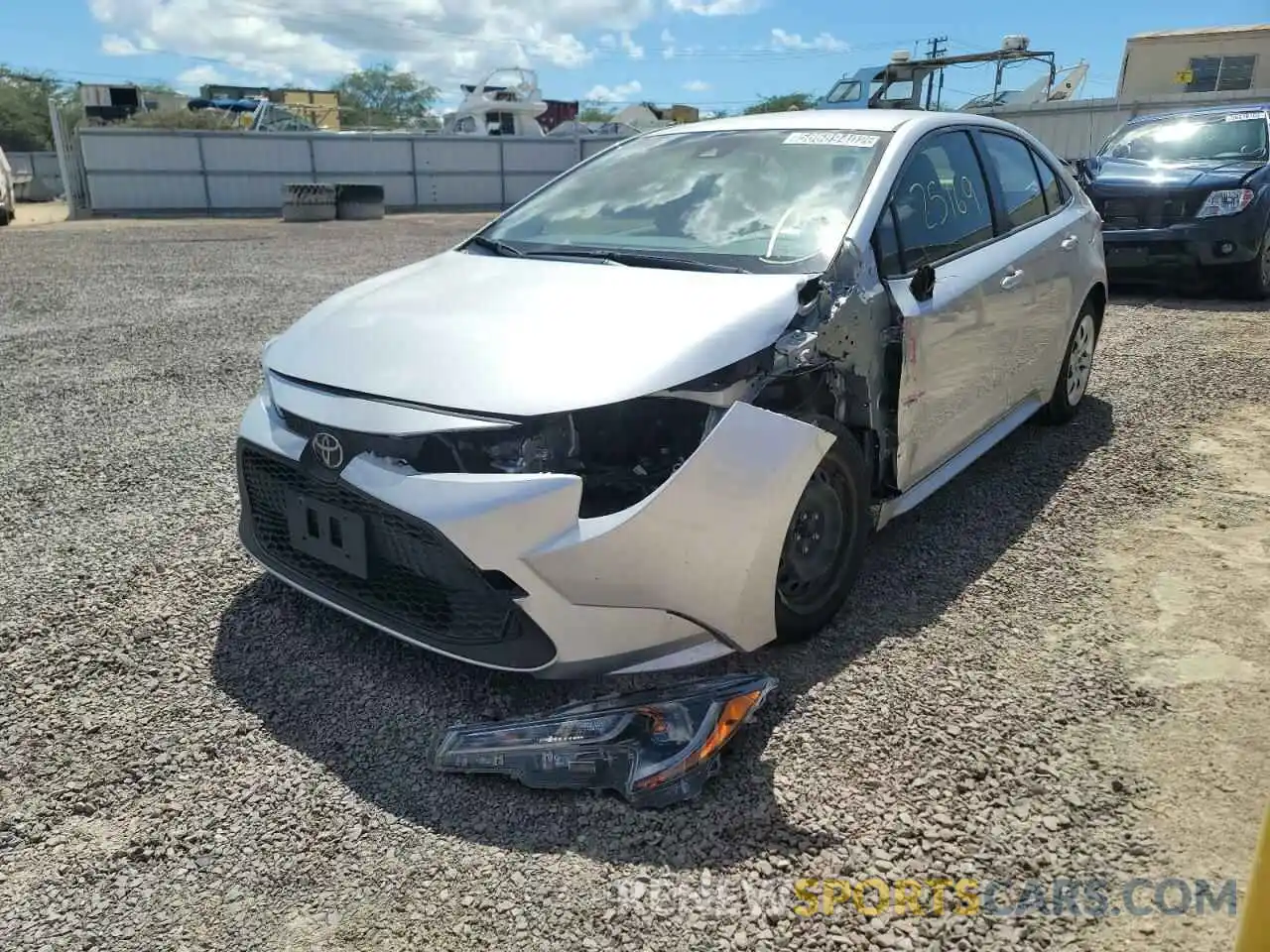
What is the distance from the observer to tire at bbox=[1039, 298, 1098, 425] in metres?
5.04

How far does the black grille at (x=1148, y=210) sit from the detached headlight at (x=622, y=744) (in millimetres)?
7814

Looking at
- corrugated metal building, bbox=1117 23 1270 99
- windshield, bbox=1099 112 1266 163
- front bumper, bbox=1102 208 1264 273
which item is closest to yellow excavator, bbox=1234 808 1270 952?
front bumper, bbox=1102 208 1264 273

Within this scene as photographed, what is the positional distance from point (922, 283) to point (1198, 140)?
7893 mm

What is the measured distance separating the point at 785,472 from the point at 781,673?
66 cm

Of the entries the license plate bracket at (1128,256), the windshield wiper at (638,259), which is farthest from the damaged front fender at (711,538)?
the license plate bracket at (1128,256)

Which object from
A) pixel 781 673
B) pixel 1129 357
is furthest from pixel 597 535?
pixel 1129 357

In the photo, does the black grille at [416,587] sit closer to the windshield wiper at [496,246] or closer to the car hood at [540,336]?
the car hood at [540,336]

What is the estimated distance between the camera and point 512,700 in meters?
2.82

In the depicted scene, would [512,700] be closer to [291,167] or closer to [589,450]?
[589,450]

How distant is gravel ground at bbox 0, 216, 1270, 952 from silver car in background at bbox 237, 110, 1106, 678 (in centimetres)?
29

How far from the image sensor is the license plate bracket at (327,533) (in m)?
2.72

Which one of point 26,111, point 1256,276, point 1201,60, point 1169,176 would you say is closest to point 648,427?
point 1169,176

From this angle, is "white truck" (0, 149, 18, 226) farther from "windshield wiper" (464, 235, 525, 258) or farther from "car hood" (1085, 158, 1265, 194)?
"car hood" (1085, 158, 1265, 194)

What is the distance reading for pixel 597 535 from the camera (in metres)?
2.49
